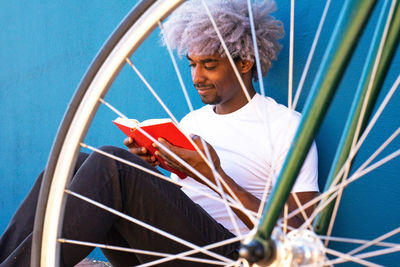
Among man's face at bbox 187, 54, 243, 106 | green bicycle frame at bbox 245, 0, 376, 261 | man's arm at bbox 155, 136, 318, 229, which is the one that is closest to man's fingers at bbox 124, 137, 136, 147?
man's arm at bbox 155, 136, 318, 229

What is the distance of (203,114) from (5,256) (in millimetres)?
783

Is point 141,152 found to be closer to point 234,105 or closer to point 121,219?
point 121,219

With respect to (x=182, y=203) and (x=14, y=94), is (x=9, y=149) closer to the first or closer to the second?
(x=14, y=94)

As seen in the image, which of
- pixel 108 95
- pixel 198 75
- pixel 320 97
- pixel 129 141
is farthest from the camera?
pixel 108 95

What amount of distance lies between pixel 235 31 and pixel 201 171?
1.67ft

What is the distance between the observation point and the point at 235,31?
1579 mm

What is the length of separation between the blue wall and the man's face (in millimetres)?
175

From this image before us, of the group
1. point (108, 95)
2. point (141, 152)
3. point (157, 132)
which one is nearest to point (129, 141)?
point (141, 152)

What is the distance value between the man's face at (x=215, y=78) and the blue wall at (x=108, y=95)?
0.57 ft

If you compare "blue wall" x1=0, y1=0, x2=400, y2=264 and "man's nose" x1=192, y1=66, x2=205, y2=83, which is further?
"man's nose" x1=192, y1=66, x2=205, y2=83

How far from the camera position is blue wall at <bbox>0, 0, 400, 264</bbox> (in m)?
1.40

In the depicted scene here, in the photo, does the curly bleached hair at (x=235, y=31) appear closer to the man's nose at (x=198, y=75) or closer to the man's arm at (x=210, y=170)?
the man's nose at (x=198, y=75)

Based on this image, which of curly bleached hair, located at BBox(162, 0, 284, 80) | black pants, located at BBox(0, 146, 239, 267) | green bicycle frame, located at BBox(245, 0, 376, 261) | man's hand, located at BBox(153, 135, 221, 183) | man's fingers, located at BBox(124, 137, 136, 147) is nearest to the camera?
green bicycle frame, located at BBox(245, 0, 376, 261)

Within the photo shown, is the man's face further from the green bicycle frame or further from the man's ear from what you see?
the green bicycle frame
